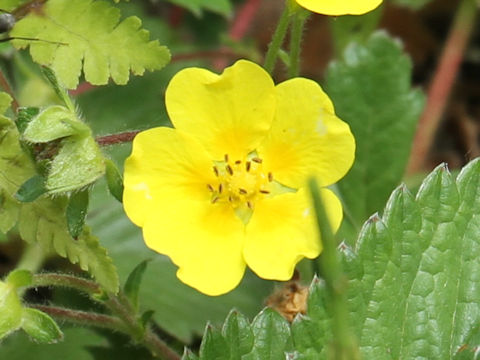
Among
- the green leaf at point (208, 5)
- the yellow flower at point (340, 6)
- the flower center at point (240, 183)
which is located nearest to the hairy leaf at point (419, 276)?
the flower center at point (240, 183)

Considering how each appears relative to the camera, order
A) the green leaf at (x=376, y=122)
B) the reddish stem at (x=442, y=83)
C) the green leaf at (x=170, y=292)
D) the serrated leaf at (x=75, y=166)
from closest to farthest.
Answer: the serrated leaf at (x=75, y=166), the green leaf at (x=170, y=292), the green leaf at (x=376, y=122), the reddish stem at (x=442, y=83)

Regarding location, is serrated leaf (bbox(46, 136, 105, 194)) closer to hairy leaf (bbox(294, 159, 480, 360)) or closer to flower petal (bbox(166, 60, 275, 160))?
flower petal (bbox(166, 60, 275, 160))

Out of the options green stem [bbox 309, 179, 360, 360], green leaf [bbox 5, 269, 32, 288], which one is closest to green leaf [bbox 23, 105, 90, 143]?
green leaf [bbox 5, 269, 32, 288]

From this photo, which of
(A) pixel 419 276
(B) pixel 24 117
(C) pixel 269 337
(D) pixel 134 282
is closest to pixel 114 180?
(B) pixel 24 117

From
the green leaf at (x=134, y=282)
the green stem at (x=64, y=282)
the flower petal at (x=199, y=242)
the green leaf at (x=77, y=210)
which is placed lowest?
the green leaf at (x=134, y=282)

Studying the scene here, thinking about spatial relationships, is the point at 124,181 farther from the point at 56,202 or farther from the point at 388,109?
the point at 388,109

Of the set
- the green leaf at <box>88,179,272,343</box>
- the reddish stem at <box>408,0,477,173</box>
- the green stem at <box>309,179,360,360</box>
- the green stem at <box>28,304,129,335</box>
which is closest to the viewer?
the green stem at <box>309,179,360,360</box>

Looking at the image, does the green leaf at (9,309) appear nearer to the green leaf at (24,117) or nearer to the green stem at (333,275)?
the green leaf at (24,117)
